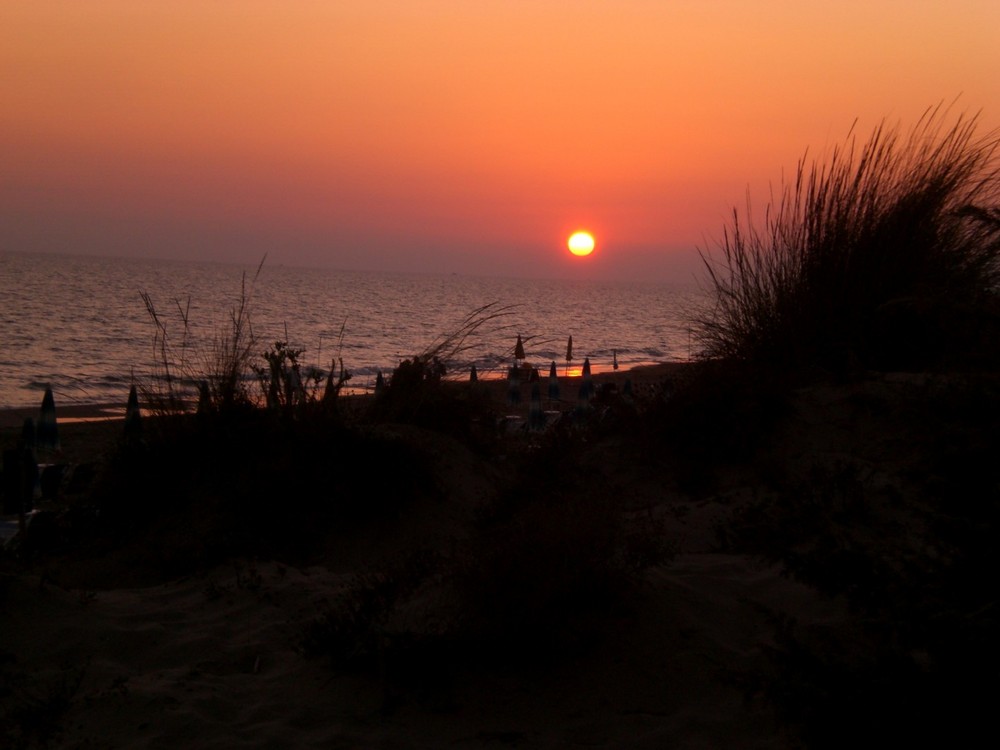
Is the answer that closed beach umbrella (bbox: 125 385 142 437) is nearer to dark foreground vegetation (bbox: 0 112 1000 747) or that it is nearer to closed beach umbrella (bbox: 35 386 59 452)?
dark foreground vegetation (bbox: 0 112 1000 747)

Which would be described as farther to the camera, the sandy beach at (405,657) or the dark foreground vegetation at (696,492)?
the sandy beach at (405,657)

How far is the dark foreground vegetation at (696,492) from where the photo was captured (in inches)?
114

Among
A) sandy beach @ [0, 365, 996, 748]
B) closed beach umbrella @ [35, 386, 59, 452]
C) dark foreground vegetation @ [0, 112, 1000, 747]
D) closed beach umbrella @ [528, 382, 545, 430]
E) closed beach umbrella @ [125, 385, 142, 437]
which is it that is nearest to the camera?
dark foreground vegetation @ [0, 112, 1000, 747]

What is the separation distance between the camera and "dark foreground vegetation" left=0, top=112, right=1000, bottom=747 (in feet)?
9.51

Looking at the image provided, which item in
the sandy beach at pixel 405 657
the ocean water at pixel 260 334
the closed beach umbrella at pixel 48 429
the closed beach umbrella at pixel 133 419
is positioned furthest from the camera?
the ocean water at pixel 260 334

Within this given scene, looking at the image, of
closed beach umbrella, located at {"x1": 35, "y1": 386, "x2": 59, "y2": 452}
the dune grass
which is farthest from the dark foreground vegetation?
closed beach umbrella, located at {"x1": 35, "y1": 386, "x2": 59, "y2": 452}

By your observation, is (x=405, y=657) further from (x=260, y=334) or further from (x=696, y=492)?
(x=260, y=334)

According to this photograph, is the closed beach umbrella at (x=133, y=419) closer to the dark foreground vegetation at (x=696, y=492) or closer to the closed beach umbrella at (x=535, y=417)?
the dark foreground vegetation at (x=696, y=492)

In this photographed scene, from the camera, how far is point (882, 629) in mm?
2934

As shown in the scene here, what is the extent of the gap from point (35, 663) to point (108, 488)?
309 centimetres

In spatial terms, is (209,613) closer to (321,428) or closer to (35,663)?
(35,663)

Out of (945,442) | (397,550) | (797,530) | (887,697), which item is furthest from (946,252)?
(887,697)

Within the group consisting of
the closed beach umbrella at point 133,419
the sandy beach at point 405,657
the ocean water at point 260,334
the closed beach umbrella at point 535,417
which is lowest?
the sandy beach at point 405,657

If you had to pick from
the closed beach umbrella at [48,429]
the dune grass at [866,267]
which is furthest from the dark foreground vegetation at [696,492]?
the closed beach umbrella at [48,429]
